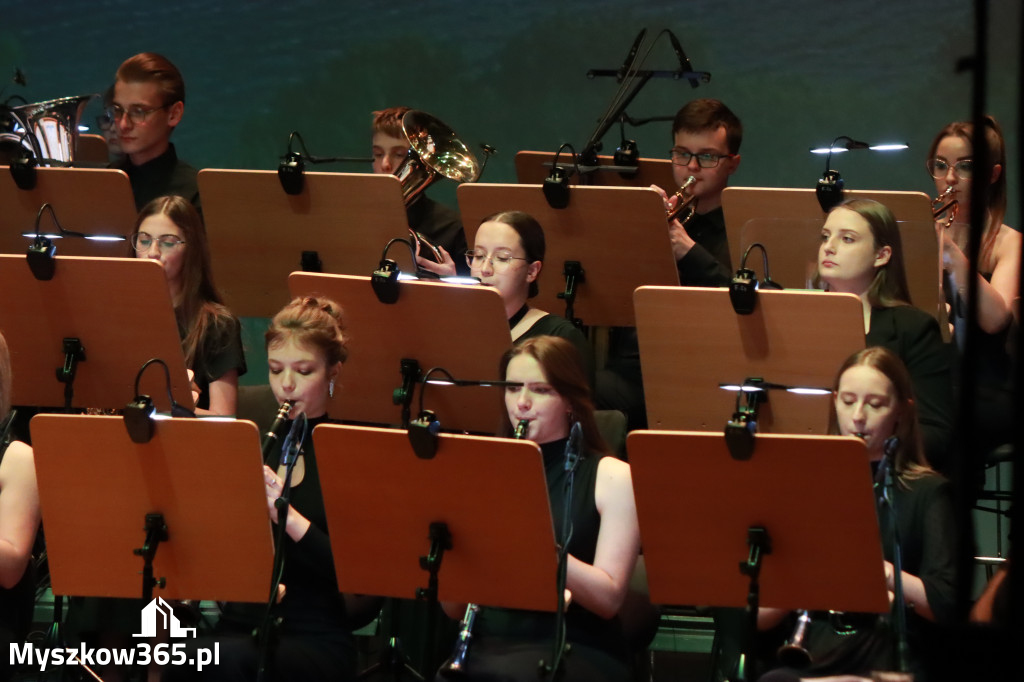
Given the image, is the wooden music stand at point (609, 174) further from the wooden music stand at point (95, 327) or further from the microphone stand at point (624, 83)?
the wooden music stand at point (95, 327)

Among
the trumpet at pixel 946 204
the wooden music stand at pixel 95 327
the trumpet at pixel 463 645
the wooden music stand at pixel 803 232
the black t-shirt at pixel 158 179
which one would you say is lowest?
the trumpet at pixel 463 645

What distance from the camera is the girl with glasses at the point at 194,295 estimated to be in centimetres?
369

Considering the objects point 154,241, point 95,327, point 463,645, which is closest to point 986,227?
point 463,645

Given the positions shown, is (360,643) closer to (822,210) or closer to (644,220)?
(644,220)

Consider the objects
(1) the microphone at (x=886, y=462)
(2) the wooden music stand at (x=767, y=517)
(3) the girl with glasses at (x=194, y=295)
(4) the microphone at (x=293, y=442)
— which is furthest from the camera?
(3) the girl with glasses at (x=194, y=295)

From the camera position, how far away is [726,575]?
2.60 meters

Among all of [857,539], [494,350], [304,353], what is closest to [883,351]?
[857,539]

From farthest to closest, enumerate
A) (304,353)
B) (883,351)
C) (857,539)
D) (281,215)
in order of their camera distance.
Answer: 1. (281,215)
2. (304,353)
3. (883,351)
4. (857,539)

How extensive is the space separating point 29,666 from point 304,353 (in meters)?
0.94

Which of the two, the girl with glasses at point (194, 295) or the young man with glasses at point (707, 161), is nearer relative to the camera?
the girl with glasses at point (194, 295)

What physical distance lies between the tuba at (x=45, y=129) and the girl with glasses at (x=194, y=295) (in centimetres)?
81

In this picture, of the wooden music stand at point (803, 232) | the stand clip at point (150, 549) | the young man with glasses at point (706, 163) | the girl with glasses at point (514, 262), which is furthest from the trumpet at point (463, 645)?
the young man with glasses at point (706, 163)

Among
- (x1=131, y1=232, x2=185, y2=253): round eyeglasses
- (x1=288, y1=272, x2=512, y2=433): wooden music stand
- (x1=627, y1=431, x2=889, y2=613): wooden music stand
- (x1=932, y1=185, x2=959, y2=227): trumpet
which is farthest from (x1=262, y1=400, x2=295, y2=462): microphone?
(x1=932, y1=185, x2=959, y2=227): trumpet

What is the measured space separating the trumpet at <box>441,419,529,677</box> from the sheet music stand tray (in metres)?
1.88
